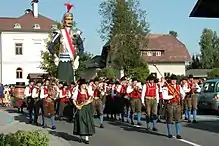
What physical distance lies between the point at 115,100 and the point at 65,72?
2.44 meters

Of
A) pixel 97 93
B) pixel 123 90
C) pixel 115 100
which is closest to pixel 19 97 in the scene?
pixel 115 100

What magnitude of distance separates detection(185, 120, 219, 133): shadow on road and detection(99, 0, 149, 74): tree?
40.6m

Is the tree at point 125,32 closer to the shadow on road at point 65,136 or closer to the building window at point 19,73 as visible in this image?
the building window at point 19,73

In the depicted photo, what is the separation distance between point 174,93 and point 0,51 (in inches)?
2442

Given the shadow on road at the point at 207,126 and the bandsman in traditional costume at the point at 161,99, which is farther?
the shadow on road at the point at 207,126

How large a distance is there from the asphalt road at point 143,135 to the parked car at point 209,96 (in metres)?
3.81

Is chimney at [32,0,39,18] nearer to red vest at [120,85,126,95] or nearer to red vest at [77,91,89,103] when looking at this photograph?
red vest at [120,85,126,95]

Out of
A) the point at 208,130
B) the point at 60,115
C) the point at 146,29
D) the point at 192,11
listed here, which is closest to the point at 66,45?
the point at 60,115

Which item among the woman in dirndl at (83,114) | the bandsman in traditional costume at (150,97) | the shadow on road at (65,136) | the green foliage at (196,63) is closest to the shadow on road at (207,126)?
the bandsman in traditional costume at (150,97)

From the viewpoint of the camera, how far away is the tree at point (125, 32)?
195 ft

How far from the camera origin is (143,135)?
15.4 meters

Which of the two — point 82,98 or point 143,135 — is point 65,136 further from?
point 143,135

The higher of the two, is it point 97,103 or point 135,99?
point 135,99

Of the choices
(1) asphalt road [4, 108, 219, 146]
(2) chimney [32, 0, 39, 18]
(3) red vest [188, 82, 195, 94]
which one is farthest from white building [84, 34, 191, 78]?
(1) asphalt road [4, 108, 219, 146]
